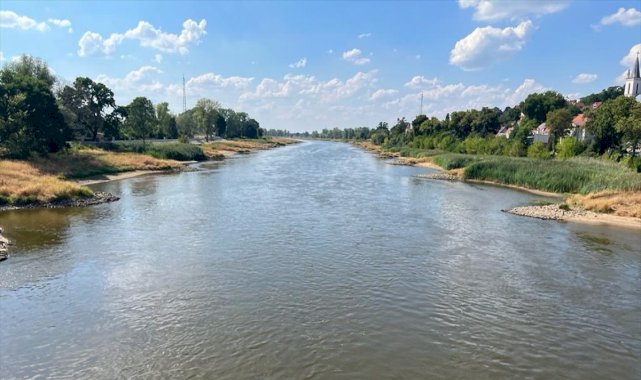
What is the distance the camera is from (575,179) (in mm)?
43188

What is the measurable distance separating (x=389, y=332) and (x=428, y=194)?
31.8 metres

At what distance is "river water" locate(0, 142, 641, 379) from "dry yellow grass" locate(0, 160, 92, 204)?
140 inches

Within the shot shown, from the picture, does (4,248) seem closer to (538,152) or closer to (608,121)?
(608,121)

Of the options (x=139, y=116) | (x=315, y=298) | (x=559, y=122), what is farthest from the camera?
(x=139, y=116)

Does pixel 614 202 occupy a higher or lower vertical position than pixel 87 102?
lower

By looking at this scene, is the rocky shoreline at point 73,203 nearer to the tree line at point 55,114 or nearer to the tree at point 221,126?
the tree line at point 55,114

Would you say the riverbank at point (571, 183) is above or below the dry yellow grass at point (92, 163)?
below

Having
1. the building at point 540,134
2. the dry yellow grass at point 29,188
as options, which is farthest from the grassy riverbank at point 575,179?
the dry yellow grass at point 29,188

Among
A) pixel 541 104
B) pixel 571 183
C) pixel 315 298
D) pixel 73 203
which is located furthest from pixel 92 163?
pixel 541 104

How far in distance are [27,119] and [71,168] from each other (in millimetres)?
7199

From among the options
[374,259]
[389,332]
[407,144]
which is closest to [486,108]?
[407,144]

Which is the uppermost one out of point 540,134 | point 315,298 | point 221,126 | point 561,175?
point 221,126

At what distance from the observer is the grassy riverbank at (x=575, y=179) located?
33.3 metres

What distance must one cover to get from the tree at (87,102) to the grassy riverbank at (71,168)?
5.81 meters
